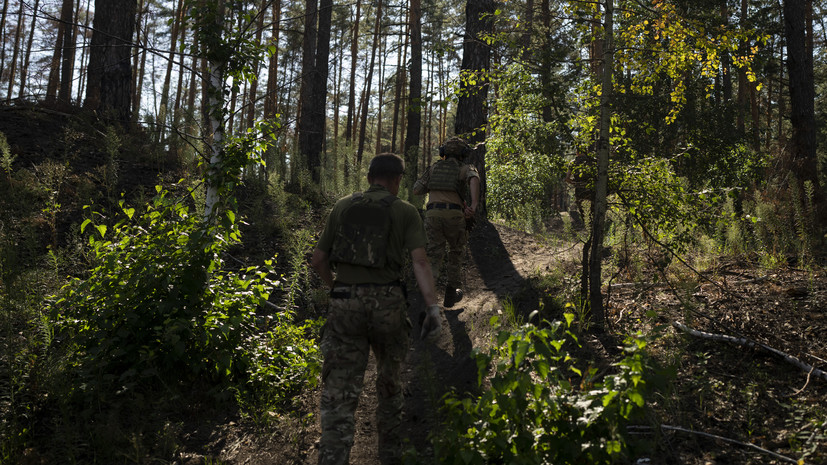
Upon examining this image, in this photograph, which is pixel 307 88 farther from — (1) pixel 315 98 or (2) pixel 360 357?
(2) pixel 360 357

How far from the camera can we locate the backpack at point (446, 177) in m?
6.74

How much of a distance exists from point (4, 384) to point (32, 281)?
128 cm

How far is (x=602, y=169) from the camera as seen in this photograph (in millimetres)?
4965

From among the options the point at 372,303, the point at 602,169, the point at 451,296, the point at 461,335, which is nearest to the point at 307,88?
the point at 451,296

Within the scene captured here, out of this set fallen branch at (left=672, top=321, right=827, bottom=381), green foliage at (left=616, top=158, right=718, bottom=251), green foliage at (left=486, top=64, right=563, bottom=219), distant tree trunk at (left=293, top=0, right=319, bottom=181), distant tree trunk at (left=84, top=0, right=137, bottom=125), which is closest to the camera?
fallen branch at (left=672, top=321, right=827, bottom=381)

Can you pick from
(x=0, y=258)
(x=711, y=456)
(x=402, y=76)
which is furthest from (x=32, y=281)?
(x=402, y=76)

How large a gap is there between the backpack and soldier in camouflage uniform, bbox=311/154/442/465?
10.7ft

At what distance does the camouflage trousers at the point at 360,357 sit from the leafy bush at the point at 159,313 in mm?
1282

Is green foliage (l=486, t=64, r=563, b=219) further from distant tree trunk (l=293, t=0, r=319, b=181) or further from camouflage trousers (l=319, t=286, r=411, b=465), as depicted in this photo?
distant tree trunk (l=293, t=0, r=319, b=181)

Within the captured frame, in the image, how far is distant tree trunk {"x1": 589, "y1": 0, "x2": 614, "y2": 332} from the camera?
4840 mm

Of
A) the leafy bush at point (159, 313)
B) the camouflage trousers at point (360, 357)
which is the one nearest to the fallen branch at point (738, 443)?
the camouflage trousers at point (360, 357)

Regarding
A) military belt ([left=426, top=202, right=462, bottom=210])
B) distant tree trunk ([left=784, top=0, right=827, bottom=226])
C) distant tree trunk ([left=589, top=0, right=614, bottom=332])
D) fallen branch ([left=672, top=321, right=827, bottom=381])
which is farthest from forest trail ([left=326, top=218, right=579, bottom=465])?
distant tree trunk ([left=784, top=0, right=827, bottom=226])

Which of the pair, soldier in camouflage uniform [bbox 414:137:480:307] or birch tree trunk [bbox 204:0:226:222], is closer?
birch tree trunk [bbox 204:0:226:222]

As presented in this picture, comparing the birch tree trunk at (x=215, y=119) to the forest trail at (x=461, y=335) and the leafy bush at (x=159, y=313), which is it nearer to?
the leafy bush at (x=159, y=313)
